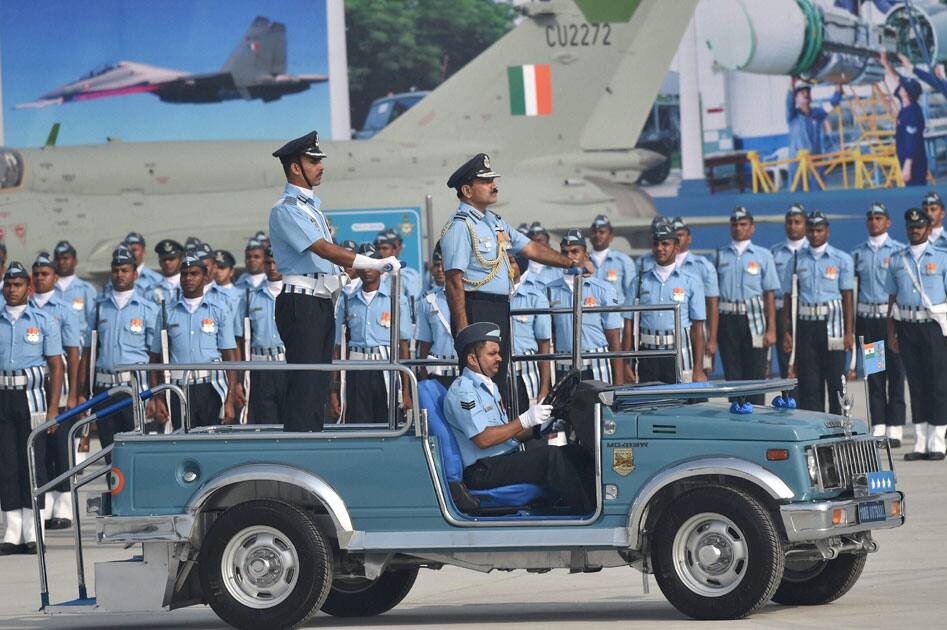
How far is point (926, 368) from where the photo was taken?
1485cm

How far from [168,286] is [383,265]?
7.90 metres

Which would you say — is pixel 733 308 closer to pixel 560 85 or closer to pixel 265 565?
pixel 265 565

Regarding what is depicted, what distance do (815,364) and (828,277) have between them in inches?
30.7

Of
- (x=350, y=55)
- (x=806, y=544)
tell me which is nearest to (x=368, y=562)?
(x=806, y=544)

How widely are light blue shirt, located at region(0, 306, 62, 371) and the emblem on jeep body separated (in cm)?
561

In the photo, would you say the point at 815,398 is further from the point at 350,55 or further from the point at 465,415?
the point at 350,55

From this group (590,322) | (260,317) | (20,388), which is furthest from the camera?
(260,317)

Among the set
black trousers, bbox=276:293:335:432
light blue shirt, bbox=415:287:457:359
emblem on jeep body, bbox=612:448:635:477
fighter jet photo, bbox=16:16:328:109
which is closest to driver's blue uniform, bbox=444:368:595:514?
emblem on jeep body, bbox=612:448:635:477

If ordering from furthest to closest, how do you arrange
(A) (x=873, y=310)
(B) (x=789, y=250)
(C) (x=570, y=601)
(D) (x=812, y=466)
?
(B) (x=789, y=250) → (A) (x=873, y=310) → (C) (x=570, y=601) → (D) (x=812, y=466)

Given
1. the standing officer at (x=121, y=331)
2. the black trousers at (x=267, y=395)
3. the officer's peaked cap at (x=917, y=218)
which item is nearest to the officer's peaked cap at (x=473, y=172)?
the standing officer at (x=121, y=331)

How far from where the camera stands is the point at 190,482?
7793 mm

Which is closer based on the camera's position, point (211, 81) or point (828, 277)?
point (828, 277)

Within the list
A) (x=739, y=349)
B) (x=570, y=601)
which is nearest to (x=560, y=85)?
(x=739, y=349)

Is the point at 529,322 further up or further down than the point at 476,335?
further up
